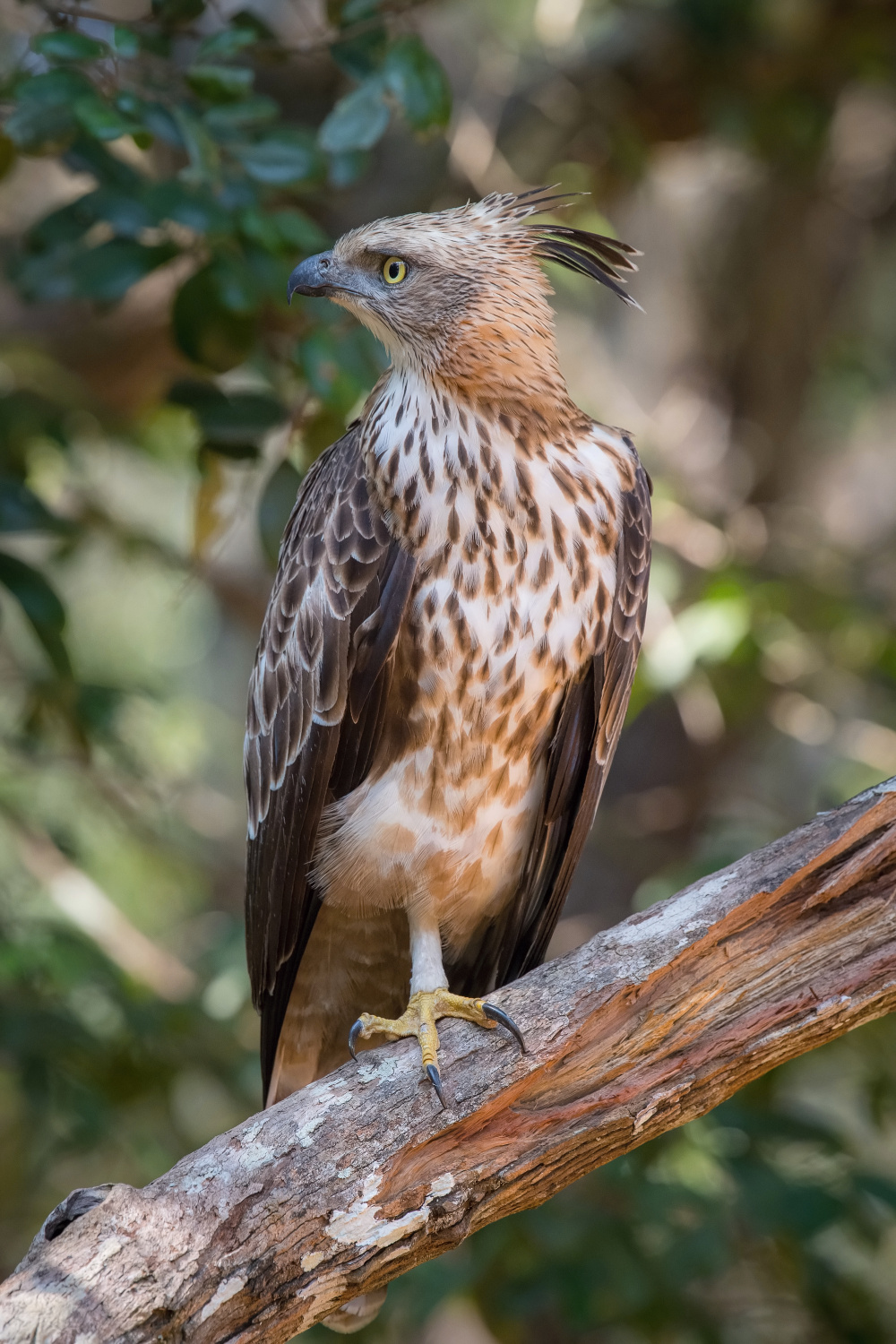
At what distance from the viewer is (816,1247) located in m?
4.07

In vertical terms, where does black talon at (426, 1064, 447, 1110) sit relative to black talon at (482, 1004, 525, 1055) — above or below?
below

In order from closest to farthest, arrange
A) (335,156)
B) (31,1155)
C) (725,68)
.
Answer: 1. (335,156)
2. (31,1155)
3. (725,68)

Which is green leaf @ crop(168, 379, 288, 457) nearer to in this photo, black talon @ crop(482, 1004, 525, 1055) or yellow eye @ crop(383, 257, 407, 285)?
yellow eye @ crop(383, 257, 407, 285)

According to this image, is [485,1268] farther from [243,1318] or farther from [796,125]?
[796,125]

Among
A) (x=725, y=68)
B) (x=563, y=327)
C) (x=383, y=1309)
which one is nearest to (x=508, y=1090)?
(x=383, y=1309)

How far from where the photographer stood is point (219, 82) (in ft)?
9.43

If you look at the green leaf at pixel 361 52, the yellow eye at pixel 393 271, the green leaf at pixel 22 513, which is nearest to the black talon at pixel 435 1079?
the green leaf at pixel 22 513

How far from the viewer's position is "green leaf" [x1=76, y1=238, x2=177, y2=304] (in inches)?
122

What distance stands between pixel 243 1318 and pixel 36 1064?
1.68m

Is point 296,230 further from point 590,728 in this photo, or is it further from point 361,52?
point 590,728

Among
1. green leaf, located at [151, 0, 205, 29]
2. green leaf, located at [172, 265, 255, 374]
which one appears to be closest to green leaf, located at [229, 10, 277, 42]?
green leaf, located at [151, 0, 205, 29]

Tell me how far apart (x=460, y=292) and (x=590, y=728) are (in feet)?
3.43

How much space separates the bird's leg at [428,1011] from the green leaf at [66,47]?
6.67ft

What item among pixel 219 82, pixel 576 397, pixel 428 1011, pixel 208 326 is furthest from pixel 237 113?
pixel 576 397
